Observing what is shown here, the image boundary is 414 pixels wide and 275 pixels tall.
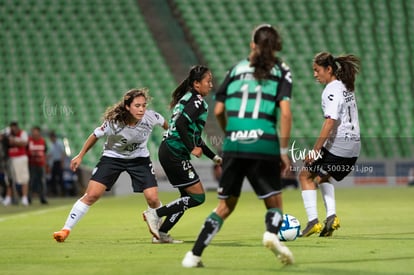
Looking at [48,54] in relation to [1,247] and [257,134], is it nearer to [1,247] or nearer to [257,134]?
[1,247]

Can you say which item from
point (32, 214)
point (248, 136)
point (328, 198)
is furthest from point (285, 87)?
point (32, 214)

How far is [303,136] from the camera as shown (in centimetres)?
3094

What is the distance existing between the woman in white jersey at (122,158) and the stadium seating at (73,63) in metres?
18.1

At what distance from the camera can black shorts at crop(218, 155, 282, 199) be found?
7625mm

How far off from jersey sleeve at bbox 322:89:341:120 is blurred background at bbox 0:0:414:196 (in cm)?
1842

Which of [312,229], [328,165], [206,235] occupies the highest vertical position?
[206,235]

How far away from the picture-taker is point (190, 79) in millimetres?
10477

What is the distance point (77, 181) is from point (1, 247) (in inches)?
678

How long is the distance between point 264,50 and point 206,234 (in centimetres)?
156

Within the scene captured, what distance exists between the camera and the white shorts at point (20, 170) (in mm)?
22406

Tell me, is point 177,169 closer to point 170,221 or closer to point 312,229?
point 170,221

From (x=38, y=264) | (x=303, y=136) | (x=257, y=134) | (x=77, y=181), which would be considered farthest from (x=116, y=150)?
(x=303, y=136)

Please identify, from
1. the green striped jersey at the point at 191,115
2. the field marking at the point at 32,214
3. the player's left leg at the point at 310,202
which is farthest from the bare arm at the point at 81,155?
the field marking at the point at 32,214

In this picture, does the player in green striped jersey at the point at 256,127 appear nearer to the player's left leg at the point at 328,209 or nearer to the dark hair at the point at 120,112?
the dark hair at the point at 120,112
